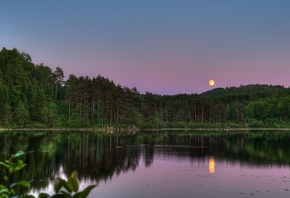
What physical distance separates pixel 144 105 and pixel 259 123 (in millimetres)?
52619

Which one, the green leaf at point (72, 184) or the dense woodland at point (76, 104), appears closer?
the green leaf at point (72, 184)

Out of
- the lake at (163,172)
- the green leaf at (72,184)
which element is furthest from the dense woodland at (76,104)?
the green leaf at (72,184)

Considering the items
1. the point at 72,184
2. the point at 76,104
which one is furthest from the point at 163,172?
the point at 76,104

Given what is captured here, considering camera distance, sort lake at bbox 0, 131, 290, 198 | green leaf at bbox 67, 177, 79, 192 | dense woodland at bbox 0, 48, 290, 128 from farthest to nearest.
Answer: dense woodland at bbox 0, 48, 290, 128
lake at bbox 0, 131, 290, 198
green leaf at bbox 67, 177, 79, 192

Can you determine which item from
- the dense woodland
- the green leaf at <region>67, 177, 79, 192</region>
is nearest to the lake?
the green leaf at <region>67, 177, 79, 192</region>

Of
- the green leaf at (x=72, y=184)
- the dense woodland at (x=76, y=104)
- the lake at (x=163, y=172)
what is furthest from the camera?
the dense woodland at (x=76, y=104)

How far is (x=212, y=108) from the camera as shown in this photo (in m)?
153

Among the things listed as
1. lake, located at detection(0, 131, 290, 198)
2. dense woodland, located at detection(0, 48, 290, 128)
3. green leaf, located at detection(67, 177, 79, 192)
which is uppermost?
dense woodland, located at detection(0, 48, 290, 128)

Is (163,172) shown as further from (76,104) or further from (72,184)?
(76,104)

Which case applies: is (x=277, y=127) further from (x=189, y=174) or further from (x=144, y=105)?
(x=189, y=174)

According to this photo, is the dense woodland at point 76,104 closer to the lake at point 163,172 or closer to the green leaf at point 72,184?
the lake at point 163,172

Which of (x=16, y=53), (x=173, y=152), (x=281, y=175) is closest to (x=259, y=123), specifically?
(x=16, y=53)

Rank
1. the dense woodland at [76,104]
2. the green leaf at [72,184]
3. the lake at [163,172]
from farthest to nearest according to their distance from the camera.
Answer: the dense woodland at [76,104]
the lake at [163,172]
the green leaf at [72,184]

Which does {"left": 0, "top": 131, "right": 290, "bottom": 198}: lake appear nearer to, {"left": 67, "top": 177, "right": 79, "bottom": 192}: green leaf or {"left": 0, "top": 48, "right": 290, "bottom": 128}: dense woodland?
{"left": 67, "top": 177, "right": 79, "bottom": 192}: green leaf
